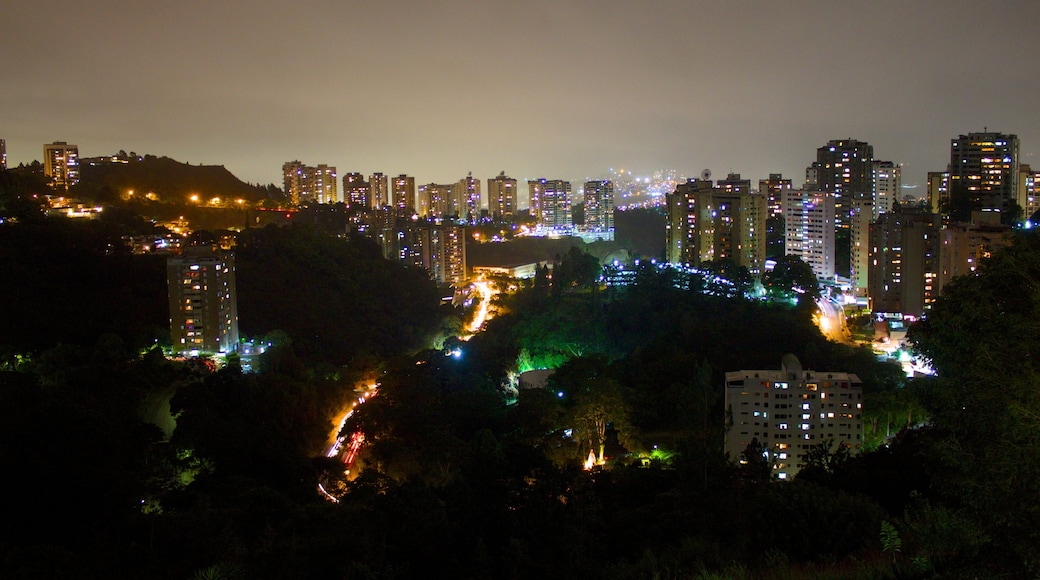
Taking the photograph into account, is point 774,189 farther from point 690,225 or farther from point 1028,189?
point 1028,189

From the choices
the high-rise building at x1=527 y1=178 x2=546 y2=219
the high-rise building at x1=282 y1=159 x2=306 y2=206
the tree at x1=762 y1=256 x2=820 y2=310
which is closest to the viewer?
the tree at x1=762 y1=256 x2=820 y2=310

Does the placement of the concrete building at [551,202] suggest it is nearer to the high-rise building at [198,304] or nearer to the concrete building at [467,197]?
the concrete building at [467,197]

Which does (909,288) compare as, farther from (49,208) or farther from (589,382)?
(49,208)

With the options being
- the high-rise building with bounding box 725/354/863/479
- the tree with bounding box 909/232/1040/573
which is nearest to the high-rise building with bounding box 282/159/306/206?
the high-rise building with bounding box 725/354/863/479

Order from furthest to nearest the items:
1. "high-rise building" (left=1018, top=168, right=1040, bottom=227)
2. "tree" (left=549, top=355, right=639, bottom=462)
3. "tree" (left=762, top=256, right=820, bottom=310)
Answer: "high-rise building" (left=1018, top=168, right=1040, bottom=227) → "tree" (left=762, top=256, right=820, bottom=310) → "tree" (left=549, top=355, right=639, bottom=462)

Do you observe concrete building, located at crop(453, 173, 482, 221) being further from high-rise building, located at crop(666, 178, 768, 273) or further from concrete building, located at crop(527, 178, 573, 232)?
high-rise building, located at crop(666, 178, 768, 273)

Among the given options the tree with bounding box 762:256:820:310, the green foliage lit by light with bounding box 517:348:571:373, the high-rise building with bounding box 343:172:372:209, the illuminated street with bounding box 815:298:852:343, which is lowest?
the green foliage lit by light with bounding box 517:348:571:373
